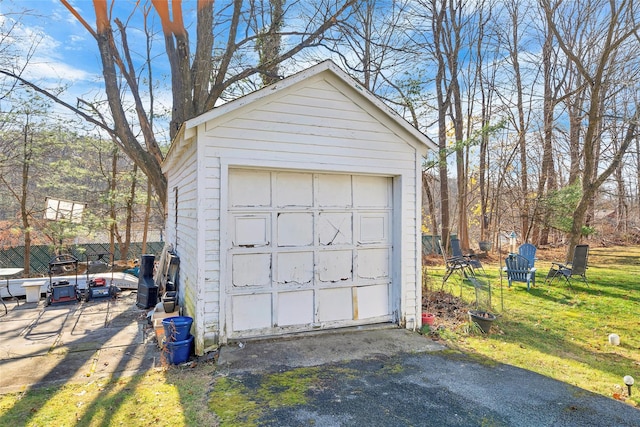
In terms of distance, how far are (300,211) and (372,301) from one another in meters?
1.69

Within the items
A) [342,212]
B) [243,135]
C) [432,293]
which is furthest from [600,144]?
[243,135]

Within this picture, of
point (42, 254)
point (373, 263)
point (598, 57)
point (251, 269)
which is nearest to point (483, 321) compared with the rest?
point (373, 263)

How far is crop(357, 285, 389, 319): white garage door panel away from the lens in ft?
16.8

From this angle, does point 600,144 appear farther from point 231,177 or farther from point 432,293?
point 231,177

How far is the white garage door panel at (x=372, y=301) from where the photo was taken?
5125 mm

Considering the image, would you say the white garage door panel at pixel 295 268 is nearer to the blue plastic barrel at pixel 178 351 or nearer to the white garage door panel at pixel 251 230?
the white garage door panel at pixel 251 230

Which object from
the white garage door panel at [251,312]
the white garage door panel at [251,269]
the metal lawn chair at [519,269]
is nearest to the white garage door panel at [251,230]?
the white garage door panel at [251,269]

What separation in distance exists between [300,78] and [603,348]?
562 centimetres

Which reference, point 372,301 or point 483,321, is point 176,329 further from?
point 483,321

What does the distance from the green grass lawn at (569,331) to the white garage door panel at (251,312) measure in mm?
2575

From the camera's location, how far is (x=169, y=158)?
21.0ft

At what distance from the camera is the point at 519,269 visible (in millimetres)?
8492

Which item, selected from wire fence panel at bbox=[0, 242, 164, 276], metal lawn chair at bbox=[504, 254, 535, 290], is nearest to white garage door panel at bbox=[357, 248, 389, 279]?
metal lawn chair at bbox=[504, 254, 535, 290]

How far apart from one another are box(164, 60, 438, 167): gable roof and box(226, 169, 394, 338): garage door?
73 centimetres
